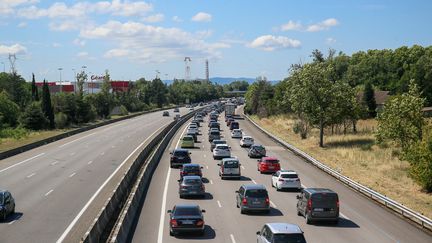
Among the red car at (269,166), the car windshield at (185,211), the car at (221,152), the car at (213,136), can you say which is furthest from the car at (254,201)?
the car at (213,136)

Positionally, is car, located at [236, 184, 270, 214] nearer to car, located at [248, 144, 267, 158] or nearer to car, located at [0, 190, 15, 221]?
car, located at [0, 190, 15, 221]

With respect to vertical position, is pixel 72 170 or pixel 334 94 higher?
pixel 334 94

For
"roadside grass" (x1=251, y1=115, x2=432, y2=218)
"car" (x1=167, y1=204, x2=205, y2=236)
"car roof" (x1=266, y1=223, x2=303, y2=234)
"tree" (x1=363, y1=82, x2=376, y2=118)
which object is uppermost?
"tree" (x1=363, y1=82, x2=376, y2=118)

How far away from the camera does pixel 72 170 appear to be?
1692 inches

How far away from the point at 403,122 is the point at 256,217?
95.9 ft

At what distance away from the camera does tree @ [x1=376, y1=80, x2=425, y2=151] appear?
5029cm

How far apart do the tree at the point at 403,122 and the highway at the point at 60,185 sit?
22227 millimetres

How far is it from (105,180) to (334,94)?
116ft

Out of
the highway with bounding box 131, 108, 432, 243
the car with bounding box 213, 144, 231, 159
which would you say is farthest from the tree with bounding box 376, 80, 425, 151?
the car with bounding box 213, 144, 231, 159

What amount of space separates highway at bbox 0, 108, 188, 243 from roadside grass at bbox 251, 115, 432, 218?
16.1 meters

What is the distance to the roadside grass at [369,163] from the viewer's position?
113ft

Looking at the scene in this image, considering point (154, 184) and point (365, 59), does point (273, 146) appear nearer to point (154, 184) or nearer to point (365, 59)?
point (154, 184)

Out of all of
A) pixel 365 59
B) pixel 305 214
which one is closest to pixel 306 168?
pixel 305 214

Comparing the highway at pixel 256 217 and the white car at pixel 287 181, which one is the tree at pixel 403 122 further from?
the white car at pixel 287 181
